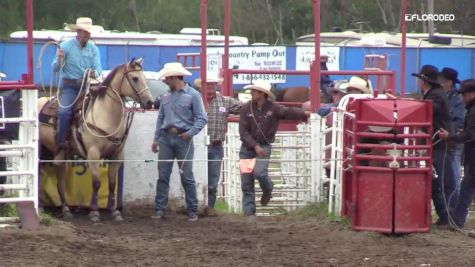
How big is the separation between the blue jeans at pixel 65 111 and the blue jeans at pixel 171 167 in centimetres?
104

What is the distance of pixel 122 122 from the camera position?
12.5 meters

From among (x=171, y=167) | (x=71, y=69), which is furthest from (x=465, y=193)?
(x=71, y=69)

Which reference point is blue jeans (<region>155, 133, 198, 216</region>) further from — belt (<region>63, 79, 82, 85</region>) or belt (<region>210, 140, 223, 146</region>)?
belt (<region>210, 140, 223, 146</region>)

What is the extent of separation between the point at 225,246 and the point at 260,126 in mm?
2697

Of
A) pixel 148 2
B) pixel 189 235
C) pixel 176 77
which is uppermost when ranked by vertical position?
pixel 148 2

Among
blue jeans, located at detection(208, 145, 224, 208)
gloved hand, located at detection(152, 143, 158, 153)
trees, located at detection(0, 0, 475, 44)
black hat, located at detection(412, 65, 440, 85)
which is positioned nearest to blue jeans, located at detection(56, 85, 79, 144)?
gloved hand, located at detection(152, 143, 158, 153)

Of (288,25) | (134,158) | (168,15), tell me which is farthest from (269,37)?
(134,158)

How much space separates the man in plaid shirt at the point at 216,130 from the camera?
14.0 meters

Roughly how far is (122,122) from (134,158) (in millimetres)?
839

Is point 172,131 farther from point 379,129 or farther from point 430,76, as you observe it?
point 430,76

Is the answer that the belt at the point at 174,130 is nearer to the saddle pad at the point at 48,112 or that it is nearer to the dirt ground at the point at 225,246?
the dirt ground at the point at 225,246

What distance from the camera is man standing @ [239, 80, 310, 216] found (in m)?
12.8

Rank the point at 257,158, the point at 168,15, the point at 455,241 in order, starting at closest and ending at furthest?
1. the point at 455,241
2. the point at 257,158
3. the point at 168,15

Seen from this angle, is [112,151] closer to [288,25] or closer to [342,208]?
[342,208]
